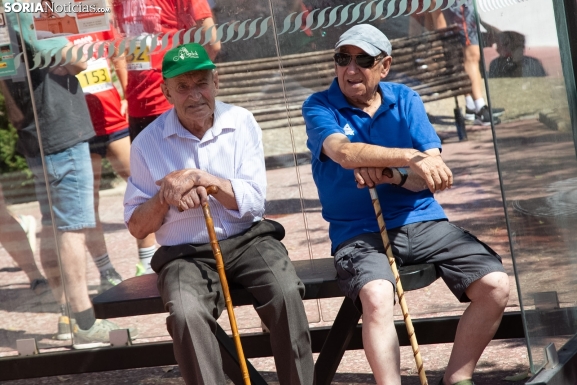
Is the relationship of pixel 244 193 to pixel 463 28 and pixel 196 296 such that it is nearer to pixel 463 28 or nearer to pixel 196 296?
pixel 196 296

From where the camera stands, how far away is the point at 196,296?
12.8 ft

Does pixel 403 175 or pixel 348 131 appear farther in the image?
pixel 348 131

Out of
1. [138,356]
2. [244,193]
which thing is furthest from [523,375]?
[138,356]

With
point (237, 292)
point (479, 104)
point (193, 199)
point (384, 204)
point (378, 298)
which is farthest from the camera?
point (479, 104)

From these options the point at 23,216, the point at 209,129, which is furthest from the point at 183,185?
the point at 23,216

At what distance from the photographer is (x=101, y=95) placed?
17.5 ft

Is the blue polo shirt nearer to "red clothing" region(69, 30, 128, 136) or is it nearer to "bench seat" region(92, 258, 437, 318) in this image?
"bench seat" region(92, 258, 437, 318)

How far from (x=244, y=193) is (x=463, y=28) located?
1.73m

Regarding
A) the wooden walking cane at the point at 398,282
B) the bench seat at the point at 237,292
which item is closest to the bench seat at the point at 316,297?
the bench seat at the point at 237,292

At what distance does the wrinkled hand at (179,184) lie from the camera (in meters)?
3.99

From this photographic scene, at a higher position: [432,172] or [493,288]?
[432,172]

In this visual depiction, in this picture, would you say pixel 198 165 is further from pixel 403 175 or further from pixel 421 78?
pixel 421 78

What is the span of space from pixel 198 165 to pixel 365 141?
31.1 inches

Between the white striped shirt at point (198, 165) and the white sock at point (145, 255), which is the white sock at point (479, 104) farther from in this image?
the white sock at point (145, 255)
